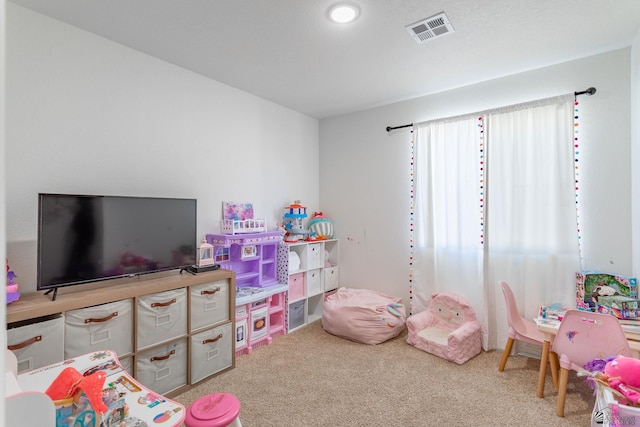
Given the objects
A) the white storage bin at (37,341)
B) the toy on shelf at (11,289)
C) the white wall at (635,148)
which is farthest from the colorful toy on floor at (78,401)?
the white wall at (635,148)

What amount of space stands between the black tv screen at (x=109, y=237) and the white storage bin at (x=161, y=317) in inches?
9.3

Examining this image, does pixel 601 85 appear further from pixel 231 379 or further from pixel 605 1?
pixel 231 379

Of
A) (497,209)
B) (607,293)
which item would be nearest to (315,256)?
(497,209)

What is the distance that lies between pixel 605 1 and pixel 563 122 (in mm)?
933

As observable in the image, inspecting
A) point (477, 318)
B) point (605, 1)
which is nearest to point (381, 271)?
point (477, 318)

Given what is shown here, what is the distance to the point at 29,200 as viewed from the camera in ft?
6.30

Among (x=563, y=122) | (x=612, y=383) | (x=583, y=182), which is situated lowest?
(x=612, y=383)

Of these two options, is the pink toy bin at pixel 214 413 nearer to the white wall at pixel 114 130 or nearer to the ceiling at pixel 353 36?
the white wall at pixel 114 130

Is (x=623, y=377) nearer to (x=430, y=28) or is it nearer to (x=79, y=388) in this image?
(x=79, y=388)

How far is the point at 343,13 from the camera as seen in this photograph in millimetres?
1927

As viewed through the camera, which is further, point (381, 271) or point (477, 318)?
Answer: point (381, 271)

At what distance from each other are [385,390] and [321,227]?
2.05m

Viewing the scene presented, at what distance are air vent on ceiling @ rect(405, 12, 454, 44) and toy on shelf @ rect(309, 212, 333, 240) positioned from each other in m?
2.28

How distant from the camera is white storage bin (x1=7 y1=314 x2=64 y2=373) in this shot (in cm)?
154
